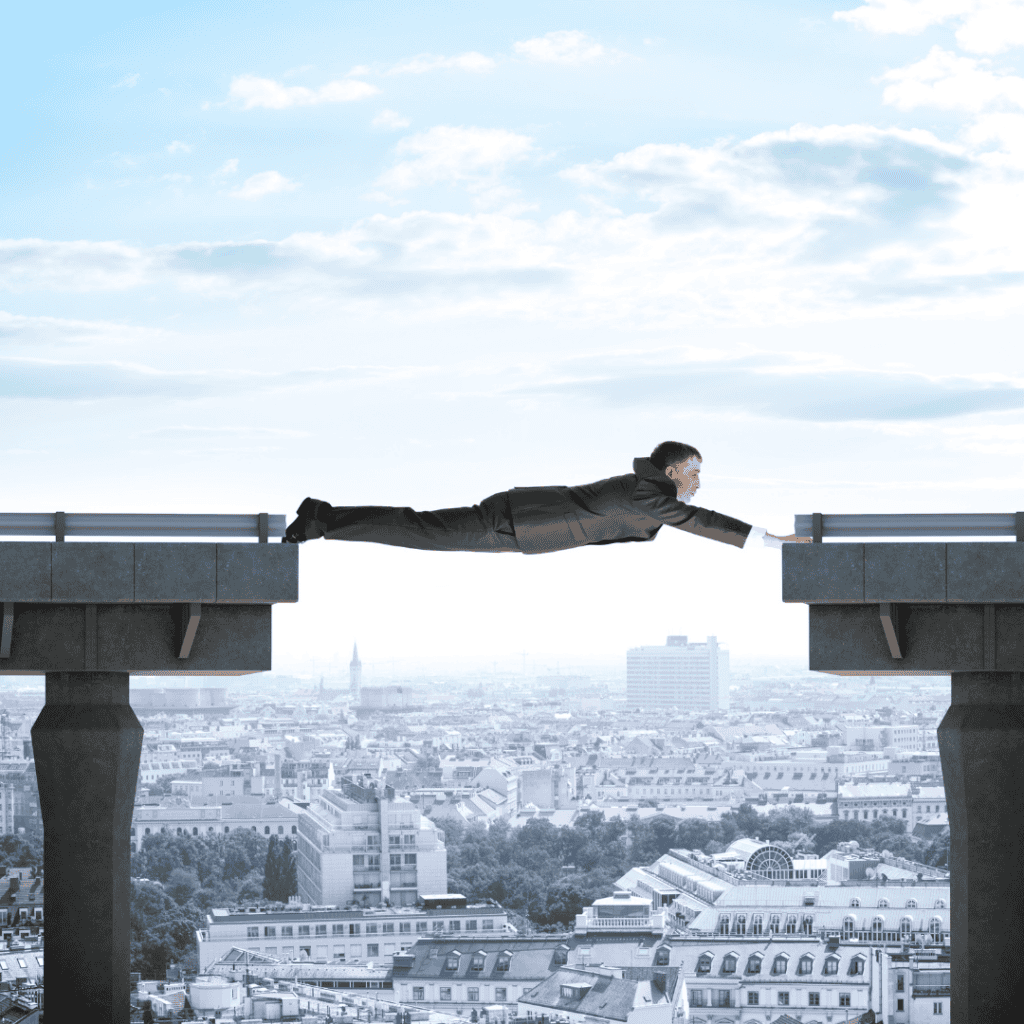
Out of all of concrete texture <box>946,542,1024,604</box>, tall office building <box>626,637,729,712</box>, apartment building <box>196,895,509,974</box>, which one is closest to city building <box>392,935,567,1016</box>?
apartment building <box>196,895,509,974</box>

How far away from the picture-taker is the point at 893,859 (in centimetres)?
5047

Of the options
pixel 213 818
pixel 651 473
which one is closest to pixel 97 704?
pixel 651 473

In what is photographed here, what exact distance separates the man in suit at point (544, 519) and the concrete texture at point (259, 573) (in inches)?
6.9

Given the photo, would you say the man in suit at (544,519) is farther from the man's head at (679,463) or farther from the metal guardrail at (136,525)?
the metal guardrail at (136,525)

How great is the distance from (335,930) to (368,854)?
408 inches

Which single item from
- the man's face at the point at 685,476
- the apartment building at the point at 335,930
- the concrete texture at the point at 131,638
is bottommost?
the apartment building at the point at 335,930

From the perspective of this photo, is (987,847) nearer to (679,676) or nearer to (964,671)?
(964,671)

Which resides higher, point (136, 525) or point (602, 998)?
point (136, 525)

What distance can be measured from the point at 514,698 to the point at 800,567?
88.1 meters

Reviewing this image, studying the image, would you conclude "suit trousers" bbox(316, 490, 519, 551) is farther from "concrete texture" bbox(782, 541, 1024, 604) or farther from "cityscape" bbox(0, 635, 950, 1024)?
"cityscape" bbox(0, 635, 950, 1024)

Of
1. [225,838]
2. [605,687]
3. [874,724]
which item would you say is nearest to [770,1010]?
[225,838]

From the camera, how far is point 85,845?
32.7 ft

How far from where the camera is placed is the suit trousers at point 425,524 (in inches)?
358

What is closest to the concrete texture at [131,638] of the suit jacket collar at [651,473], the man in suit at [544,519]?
the man in suit at [544,519]
